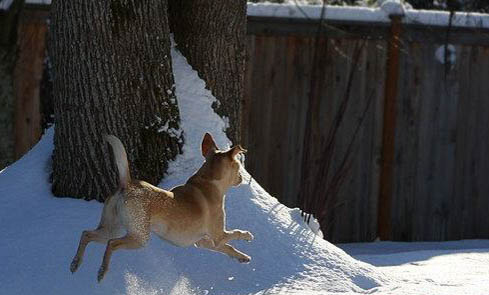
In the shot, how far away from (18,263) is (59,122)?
3.39 feet

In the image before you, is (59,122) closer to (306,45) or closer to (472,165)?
(306,45)

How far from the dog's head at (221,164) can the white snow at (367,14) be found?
3698 mm

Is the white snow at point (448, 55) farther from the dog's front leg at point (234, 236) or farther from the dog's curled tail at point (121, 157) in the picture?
the dog's curled tail at point (121, 157)

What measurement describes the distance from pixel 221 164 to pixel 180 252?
2.07 feet

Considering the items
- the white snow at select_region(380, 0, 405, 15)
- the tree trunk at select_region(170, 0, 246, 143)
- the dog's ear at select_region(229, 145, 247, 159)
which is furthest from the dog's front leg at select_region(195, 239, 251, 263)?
the white snow at select_region(380, 0, 405, 15)

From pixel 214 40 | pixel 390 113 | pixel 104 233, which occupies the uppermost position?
pixel 214 40

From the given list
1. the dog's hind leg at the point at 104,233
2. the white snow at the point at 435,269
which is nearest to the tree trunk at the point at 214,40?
the white snow at the point at 435,269

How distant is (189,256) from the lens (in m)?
6.55

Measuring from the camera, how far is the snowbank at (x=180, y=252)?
6.21 meters

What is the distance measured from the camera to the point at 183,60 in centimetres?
744

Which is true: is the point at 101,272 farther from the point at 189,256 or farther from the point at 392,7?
the point at 392,7

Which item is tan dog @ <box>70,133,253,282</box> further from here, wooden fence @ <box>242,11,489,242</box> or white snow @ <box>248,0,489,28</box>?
white snow @ <box>248,0,489,28</box>

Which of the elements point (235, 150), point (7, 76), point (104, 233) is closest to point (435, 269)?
point (235, 150)

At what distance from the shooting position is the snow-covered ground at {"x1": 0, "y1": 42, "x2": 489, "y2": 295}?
623 cm
